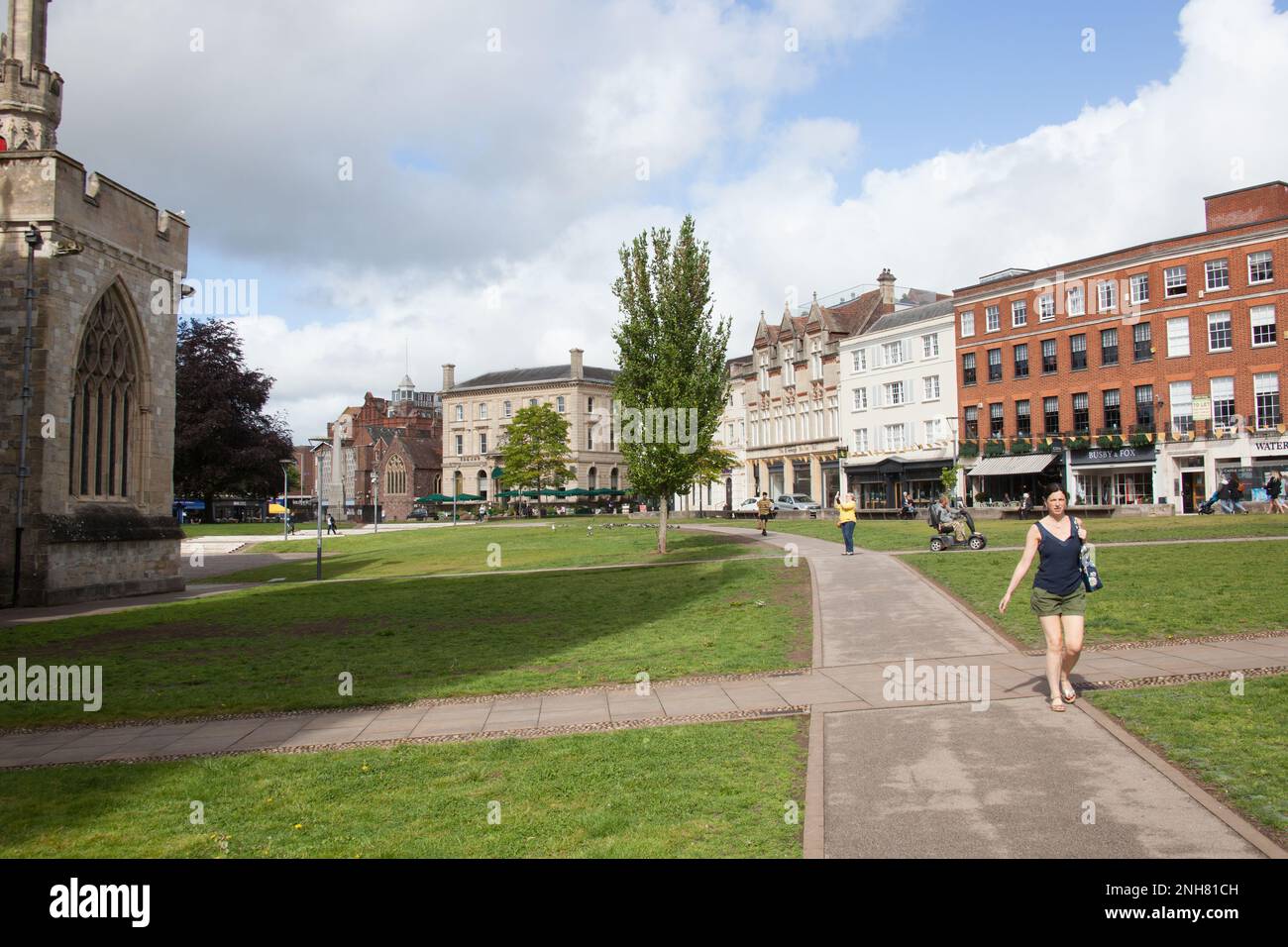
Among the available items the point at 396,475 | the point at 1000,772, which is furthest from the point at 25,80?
the point at 396,475

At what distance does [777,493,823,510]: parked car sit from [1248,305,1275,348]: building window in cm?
2794

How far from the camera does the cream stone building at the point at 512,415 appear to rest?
106188 mm

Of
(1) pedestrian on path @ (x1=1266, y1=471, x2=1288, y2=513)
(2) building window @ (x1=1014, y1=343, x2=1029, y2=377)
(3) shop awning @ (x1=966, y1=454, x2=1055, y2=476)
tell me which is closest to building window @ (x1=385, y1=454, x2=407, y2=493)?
(3) shop awning @ (x1=966, y1=454, x2=1055, y2=476)

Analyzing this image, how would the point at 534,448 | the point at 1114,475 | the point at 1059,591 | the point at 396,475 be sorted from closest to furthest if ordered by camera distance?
the point at 1059,591, the point at 1114,475, the point at 534,448, the point at 396,475

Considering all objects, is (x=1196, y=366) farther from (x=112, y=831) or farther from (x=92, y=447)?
(x=112, y=831)

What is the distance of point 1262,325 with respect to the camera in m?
43.1

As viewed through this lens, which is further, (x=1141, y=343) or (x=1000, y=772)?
(x=1141, y=343)

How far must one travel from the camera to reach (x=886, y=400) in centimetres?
6291

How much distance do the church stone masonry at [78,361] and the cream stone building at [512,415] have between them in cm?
7744

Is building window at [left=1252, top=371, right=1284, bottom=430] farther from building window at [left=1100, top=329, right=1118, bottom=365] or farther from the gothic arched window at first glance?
the gothic arched window

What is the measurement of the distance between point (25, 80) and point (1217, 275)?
50.2 metres

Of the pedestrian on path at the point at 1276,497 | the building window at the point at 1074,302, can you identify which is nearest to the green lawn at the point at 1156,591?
the pedestrian on path at the point at 1276,497

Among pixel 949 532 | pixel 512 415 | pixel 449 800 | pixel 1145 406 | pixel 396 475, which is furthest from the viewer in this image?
pixel 396 475

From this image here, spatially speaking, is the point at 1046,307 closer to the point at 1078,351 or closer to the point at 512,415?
the point at 1078,351
